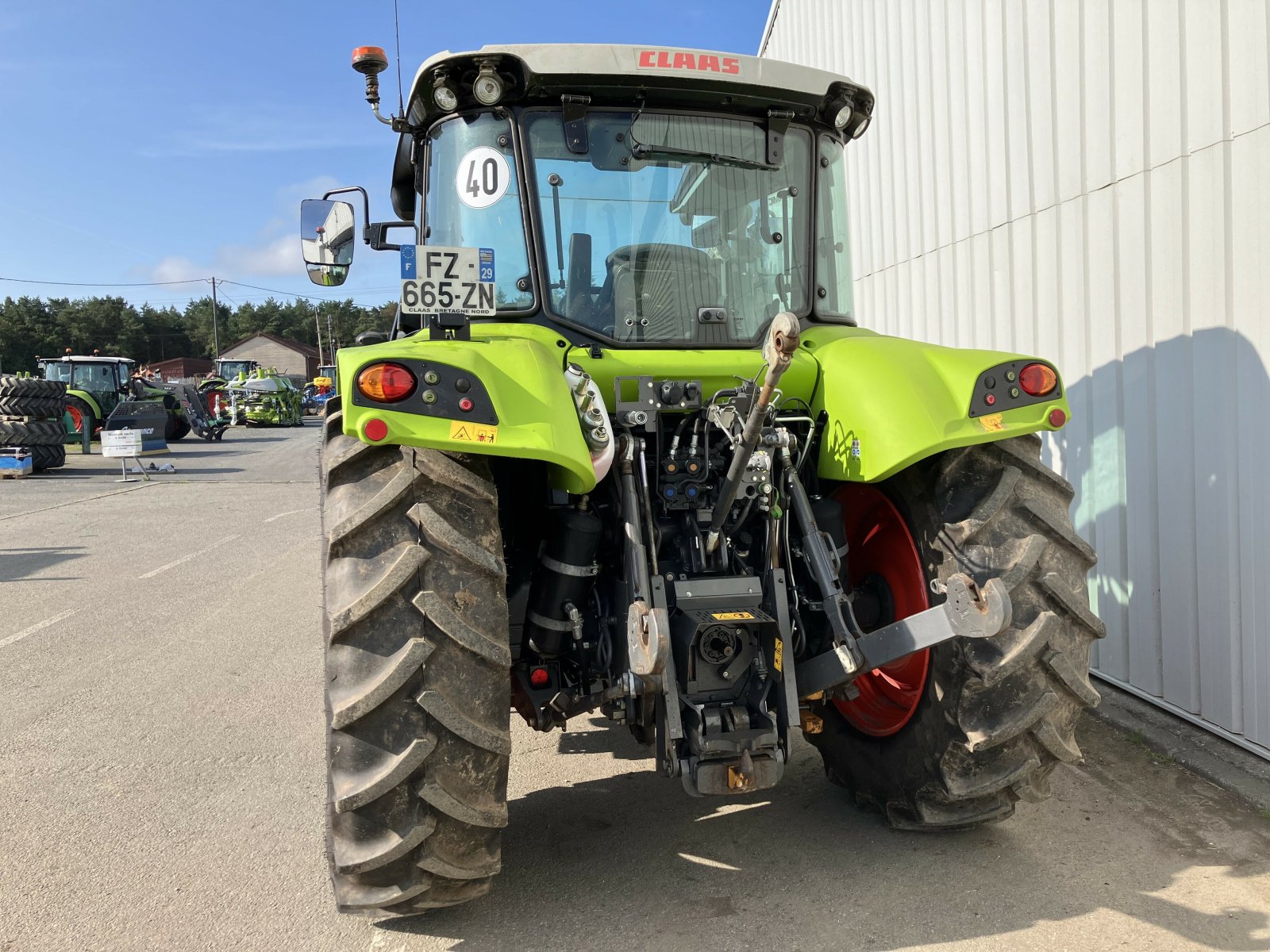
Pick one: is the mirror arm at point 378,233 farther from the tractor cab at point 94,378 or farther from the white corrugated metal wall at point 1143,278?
the tractor cab at point 94,378

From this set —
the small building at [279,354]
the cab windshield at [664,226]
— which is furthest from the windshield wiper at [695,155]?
the small building at [279,354]

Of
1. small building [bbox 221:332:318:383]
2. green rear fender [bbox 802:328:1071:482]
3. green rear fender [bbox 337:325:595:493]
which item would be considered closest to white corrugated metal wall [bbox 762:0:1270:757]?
green rear fender [bbox 802:328:1071:482]

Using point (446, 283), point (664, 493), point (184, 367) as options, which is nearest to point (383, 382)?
point (446, 283)

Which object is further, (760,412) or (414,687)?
(760,412)

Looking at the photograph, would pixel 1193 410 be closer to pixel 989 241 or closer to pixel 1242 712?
pixel 1242 712

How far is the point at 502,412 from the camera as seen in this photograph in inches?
108

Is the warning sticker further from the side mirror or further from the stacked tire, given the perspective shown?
the stacked tire

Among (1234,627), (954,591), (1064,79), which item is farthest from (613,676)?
(1064,79)

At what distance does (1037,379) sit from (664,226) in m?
1.38

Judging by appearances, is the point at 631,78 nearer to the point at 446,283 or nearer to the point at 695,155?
Result: the point at 695,155

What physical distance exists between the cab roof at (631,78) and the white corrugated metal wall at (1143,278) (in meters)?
1.75

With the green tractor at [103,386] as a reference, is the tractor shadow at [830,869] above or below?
below

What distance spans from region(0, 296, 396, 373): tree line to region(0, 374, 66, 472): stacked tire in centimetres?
3818

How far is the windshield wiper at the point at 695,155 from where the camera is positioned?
3525 mm
